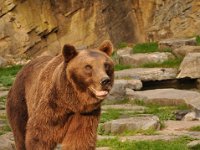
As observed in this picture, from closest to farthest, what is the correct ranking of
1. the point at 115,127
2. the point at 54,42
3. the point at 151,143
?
the point at 151,143, the point at 115,127, the point at 54,42

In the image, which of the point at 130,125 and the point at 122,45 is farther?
the point at 122,45

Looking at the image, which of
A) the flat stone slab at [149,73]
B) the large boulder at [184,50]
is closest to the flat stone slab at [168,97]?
the flat stone slab at [149,73]

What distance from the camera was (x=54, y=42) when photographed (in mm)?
20906

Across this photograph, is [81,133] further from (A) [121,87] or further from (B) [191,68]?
(B) [191,68]

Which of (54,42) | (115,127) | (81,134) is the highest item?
(81,134)

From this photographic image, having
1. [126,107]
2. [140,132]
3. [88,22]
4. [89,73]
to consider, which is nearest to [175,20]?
[88,22]

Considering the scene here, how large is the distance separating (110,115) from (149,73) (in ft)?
15.6

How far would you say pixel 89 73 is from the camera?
4.94 m

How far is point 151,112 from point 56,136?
628cm

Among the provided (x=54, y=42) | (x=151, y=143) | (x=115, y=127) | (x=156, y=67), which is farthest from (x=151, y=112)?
(x=54, y=42)

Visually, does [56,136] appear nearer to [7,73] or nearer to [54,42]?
[7,73]

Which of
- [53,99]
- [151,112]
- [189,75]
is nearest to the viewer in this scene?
[53,99]

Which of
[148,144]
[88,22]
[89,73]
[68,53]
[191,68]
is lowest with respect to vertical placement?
[191,68]

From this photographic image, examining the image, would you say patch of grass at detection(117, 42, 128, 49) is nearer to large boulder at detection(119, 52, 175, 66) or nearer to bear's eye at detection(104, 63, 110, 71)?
large boulder at detection(119, 52, 175, 66)
